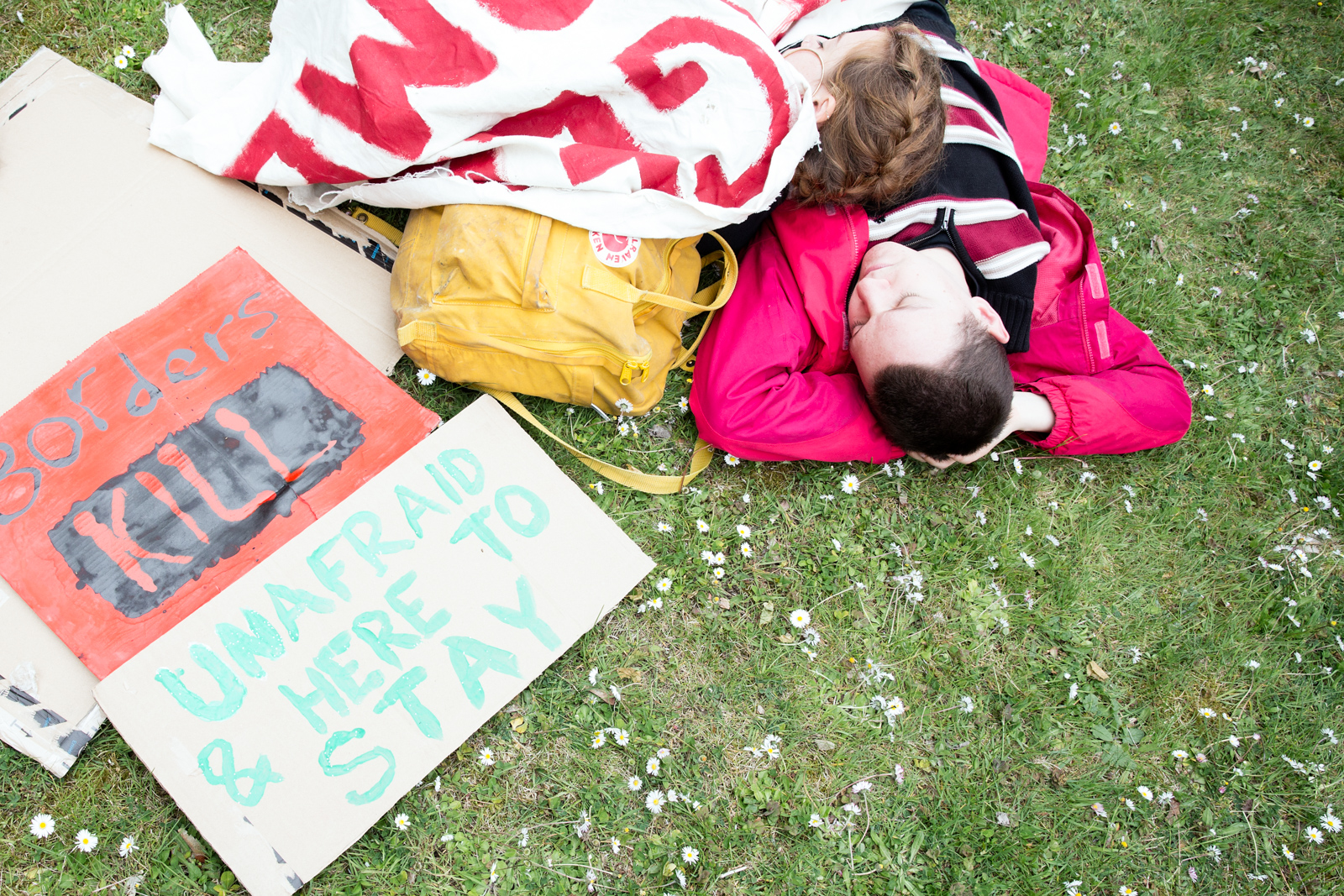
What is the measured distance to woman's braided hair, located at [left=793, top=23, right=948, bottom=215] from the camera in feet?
6.21

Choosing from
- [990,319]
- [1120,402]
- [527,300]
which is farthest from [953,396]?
[527,300]

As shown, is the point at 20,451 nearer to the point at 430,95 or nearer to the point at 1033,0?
the point at 430,95

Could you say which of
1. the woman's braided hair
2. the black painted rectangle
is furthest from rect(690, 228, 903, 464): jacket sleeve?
the black painted rectangle

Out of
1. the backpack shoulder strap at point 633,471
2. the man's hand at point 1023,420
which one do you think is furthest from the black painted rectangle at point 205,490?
the man's hand at point 1023,420

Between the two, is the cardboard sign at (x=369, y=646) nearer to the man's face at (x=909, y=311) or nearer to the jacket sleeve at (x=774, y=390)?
the jacket sleeve at (x=774, y=390)

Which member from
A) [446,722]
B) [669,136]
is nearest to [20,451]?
[446,722]

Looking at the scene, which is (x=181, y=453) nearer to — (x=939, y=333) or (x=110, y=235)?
(x=110, y=235)

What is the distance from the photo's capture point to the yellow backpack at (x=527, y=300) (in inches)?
69.5

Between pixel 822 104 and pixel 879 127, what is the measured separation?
18 centimetres

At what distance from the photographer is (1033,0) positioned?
2852 millimetres

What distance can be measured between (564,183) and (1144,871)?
2.33 metres

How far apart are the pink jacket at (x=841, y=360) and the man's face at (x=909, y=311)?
2.9 inches

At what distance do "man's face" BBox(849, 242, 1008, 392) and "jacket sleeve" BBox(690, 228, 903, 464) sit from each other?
121mm

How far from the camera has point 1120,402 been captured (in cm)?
220
